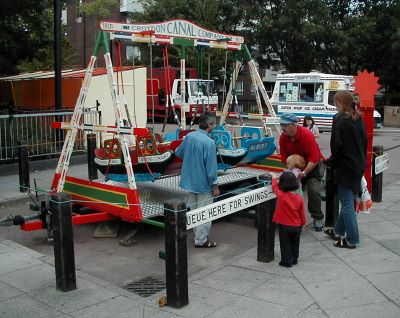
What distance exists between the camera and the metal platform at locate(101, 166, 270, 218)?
24.0 ft

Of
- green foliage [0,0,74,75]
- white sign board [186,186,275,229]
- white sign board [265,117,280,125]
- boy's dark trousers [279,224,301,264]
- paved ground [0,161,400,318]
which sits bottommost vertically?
paved ground [0,161,400,318]

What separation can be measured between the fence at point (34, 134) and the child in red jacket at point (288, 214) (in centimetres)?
738

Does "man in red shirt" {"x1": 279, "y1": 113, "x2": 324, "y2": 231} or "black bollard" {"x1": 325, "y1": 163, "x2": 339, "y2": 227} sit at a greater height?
"man in red shirt" {"x1": 279, "y1": 113, "x2": 324, "y2": 231}

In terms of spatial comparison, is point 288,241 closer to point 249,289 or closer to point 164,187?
point 249,289

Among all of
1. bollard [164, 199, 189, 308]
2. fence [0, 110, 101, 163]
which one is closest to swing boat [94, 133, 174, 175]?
bollard [164, 199, 189, 308]

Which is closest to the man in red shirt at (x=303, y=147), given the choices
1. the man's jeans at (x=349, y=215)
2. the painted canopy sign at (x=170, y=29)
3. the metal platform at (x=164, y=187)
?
the man's jeans at (x=349, y=215)

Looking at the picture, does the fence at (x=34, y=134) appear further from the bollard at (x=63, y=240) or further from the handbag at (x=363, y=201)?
the handbag at (x=363, y=201)

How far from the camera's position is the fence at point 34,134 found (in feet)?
38.8

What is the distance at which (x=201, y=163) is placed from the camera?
6344 mm

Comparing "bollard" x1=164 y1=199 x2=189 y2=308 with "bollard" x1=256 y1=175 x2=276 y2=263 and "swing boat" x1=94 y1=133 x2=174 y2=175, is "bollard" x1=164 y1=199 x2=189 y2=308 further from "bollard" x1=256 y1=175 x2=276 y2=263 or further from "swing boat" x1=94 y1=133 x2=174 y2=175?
"swing boat" x1=94 y1=133 x2=174 y2=175

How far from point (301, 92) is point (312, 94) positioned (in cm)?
58

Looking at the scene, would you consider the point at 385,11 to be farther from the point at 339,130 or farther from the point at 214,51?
the point at 339,130

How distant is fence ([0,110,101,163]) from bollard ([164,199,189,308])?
7898 mm

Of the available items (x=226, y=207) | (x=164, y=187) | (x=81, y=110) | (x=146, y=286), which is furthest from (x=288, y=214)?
(x=81, y=110)
